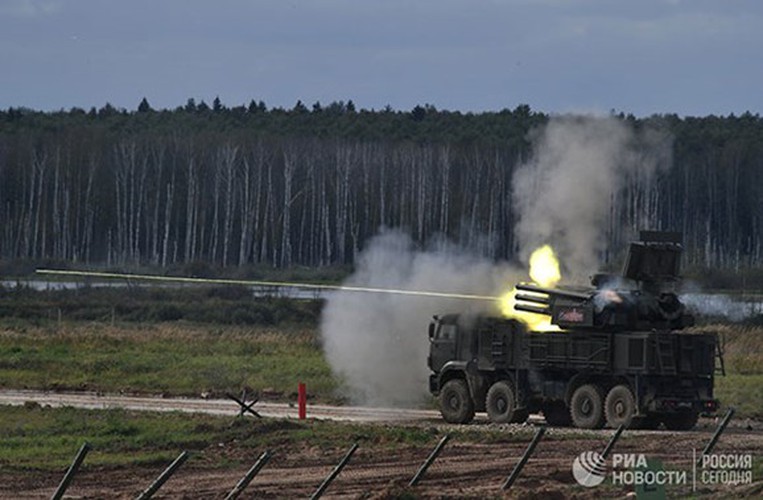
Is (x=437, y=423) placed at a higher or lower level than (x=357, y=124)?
lower

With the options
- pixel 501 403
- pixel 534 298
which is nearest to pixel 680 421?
pixel 501 403

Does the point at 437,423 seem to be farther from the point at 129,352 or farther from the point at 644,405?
the point at 129,352

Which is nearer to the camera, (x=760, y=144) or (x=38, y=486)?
(x=38, y=486)

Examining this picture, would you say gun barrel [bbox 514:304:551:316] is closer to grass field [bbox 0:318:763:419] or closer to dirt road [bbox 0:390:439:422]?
dirt road [bbox 0:390:439:422]

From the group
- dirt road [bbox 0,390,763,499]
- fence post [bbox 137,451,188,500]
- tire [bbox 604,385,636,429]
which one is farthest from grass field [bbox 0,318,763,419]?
fence post [bbox 137,451,188,500]

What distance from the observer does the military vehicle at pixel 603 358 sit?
38.4m

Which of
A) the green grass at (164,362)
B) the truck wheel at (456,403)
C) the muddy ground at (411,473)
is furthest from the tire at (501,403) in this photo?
the green grass at (164,362)

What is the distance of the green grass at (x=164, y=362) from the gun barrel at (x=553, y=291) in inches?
427

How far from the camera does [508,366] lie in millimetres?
40875

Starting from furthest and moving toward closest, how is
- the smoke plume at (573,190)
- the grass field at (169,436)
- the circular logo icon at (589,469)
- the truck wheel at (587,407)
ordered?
the smoke plume at (573,190) → the truck wheel at (587,407) → the grass field at (169,436) → the circular logo icon at (589,469)

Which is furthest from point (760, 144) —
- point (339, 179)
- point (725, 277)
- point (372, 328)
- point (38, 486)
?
point (38, 486)

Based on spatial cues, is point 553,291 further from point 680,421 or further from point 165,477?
point 165,477

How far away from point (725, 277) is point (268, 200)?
44938mm

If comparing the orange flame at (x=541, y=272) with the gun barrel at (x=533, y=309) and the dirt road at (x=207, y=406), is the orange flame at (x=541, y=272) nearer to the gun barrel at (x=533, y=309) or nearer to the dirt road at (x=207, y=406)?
the gun barrel at (x=533, y=309)
